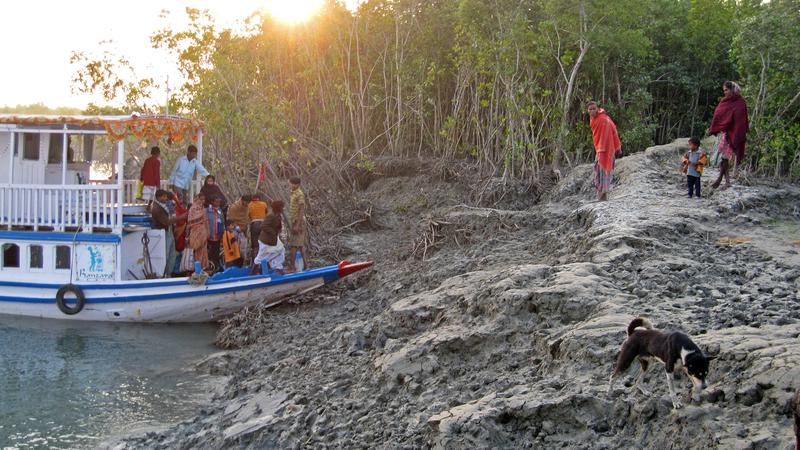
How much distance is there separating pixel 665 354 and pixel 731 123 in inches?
304

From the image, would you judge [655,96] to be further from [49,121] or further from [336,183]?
[49,121]

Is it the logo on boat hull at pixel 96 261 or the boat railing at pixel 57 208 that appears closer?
the boat railing at pixel 57 208

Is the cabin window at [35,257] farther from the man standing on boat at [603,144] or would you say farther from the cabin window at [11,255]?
the man standing on boat at [603,144]

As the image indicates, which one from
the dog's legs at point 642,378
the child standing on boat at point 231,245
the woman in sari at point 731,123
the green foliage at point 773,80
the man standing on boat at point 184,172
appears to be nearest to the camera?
the dog's legs at point 642,378

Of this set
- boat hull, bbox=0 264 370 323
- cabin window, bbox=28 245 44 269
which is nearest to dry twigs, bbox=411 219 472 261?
boat hull, bbox=0 264 370 323

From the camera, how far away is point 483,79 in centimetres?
2145

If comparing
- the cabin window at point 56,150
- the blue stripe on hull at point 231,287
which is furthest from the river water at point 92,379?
the cabin window at point 56,150

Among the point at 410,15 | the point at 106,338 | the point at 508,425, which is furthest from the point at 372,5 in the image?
the point at 508,425

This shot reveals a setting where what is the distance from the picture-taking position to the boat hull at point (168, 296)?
13.2m

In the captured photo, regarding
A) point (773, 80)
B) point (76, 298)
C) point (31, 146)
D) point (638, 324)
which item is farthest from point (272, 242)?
point (773, 80)

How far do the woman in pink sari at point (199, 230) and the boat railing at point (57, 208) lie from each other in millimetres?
1065

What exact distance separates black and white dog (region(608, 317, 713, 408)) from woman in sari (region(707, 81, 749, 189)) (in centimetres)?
701

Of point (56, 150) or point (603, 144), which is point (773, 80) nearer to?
point (603, 144)

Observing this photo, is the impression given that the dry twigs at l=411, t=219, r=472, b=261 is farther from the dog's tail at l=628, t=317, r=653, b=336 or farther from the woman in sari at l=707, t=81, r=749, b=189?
the dog's tail at l=628, t=317, r=653, b=336
